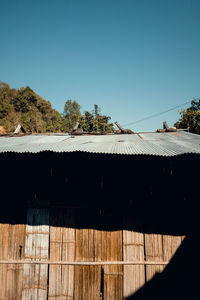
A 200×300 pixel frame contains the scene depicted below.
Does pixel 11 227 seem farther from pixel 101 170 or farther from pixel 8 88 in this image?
pixel 8 88

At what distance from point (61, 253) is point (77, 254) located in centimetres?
36

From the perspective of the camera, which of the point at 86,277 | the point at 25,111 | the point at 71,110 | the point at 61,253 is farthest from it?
the point at 71,110

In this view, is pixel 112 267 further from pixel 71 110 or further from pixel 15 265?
pixel 71 110

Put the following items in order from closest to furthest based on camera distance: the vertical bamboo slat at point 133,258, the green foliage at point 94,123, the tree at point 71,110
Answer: the vertical bamboo slat at point 133,258, the green foliage at point 94,123, the tree at point 71,110

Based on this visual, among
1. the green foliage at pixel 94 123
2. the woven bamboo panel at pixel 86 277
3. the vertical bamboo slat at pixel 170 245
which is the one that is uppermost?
the green foliage at pixel 94 123

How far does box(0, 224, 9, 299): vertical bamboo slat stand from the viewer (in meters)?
3.44

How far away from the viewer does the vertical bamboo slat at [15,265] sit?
342 cm

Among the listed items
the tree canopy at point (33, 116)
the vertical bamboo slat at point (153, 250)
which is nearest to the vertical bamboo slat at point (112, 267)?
the vertical bamboo slat at point (153, 250)

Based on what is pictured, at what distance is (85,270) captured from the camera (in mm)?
3336

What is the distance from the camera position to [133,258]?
11.1 feet

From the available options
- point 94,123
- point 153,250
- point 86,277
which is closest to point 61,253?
point 86,277

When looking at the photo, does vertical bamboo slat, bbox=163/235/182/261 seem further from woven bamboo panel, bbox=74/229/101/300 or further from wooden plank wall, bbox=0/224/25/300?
wooden plank wall, bbox=0/224/25/300

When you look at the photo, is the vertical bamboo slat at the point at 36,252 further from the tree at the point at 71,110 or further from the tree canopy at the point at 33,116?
the tree at the point at 71,110

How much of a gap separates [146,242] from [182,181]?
1.59m
